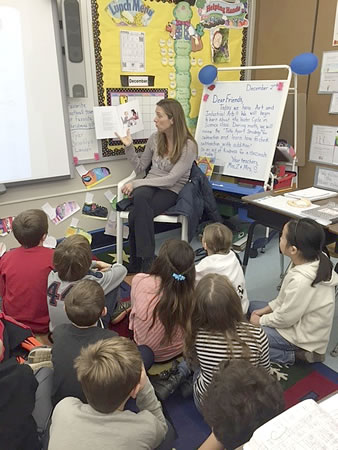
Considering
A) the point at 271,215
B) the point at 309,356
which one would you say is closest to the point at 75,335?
the point at 309,356

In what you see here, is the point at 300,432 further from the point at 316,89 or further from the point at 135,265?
the point at 316,89

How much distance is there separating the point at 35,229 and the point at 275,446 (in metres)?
1.53

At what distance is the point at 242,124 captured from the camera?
318 cm

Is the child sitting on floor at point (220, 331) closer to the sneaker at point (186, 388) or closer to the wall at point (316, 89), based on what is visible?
the sneaker at point (186, 388)

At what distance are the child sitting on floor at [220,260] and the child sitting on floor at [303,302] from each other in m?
0.21

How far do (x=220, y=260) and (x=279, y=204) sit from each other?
51cm

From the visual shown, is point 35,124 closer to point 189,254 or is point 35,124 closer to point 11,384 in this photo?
point 189,254

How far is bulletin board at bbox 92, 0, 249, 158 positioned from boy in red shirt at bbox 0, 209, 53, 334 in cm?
135

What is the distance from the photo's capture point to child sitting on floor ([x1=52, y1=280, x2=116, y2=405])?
1.26 metres

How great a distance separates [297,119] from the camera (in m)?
3.25

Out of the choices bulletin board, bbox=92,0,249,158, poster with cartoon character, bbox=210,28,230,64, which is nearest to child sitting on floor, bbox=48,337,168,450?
bulletin board, bbox=92,0,249,158

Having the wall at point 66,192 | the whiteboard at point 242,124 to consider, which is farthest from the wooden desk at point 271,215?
the wall at point 66,192

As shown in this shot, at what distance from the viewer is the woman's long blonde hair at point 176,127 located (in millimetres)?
2744

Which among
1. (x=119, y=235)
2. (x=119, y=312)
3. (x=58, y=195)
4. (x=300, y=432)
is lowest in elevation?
(x=119, y=312)
